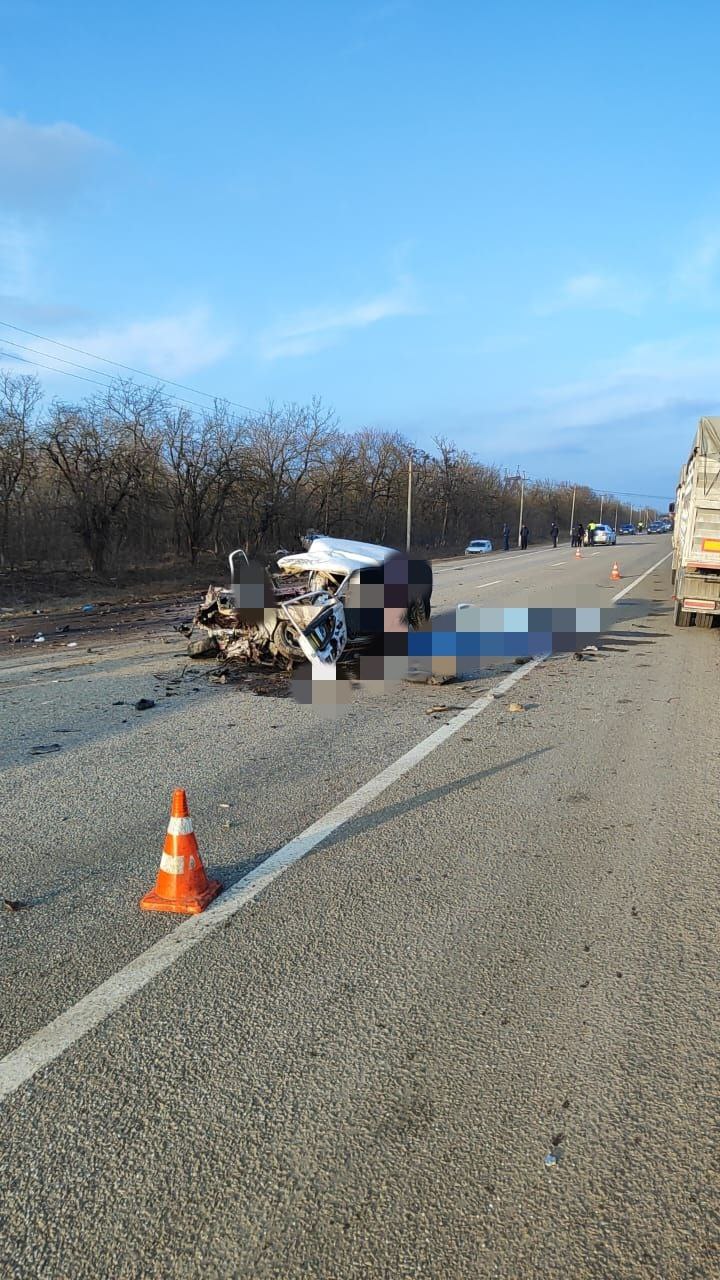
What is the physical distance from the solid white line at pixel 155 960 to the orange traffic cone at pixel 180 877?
3.2 inches

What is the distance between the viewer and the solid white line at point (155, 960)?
262cm

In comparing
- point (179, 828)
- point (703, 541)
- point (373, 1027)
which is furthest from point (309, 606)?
point (703, 541)

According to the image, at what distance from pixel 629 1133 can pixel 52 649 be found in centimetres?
1135

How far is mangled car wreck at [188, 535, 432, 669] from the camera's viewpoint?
8.83 metres

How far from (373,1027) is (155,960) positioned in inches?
38.9

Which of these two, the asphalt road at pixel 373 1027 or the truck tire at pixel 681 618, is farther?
the truck tire at pixel 681 618

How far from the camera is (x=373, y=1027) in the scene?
2793 mm

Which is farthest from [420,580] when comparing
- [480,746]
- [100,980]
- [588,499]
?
[588,499]

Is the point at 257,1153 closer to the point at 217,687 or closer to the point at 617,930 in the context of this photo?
the point at 617,930

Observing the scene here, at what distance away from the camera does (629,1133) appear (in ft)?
7.59

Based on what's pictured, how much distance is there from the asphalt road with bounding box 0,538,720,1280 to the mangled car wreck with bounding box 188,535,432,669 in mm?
3151

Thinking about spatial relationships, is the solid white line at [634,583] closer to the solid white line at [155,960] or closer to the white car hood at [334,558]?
the white car hood at [334,558]

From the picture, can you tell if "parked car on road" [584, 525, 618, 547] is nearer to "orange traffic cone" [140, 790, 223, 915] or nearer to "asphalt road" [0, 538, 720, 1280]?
"asphalt road" [0, 538, 720, 1280]

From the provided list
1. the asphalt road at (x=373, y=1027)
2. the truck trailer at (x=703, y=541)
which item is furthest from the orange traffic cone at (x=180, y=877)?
the truck trailer at (x=703, y=541)
